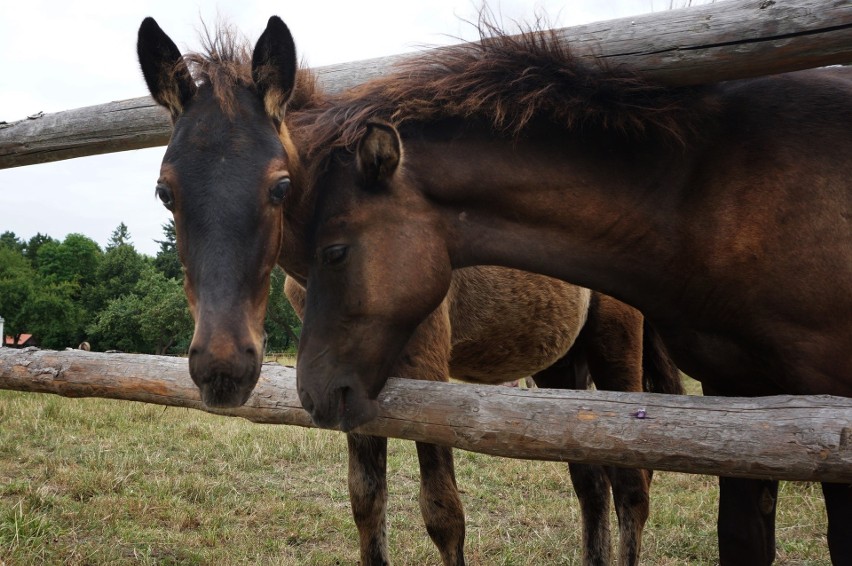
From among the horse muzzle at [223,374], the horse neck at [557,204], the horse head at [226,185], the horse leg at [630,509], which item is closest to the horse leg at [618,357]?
the horse leg at [630,509]

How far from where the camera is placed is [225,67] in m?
2.50

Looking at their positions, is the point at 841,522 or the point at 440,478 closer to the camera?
the point at 841,522

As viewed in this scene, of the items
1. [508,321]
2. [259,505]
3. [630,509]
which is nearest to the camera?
[508,321]

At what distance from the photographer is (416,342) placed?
3.26 metres

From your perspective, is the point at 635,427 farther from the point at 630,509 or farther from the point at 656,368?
the point at 656,368

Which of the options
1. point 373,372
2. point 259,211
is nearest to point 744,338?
point 373,372

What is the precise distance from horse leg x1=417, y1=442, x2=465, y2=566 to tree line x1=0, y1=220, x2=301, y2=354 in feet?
102

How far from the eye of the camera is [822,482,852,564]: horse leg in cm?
216

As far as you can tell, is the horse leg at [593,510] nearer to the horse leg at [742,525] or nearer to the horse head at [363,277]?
the horse leg at [742,525]

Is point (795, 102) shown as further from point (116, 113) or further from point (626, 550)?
point (116, 113)

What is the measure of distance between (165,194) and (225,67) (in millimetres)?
608

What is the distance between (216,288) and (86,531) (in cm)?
312

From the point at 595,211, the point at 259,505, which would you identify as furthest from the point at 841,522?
the point at 259,505

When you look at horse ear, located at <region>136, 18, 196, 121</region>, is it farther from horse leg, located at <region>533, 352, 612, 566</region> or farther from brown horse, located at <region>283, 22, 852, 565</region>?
horse leg, located at <region>533, 352, 612, 566</region>
